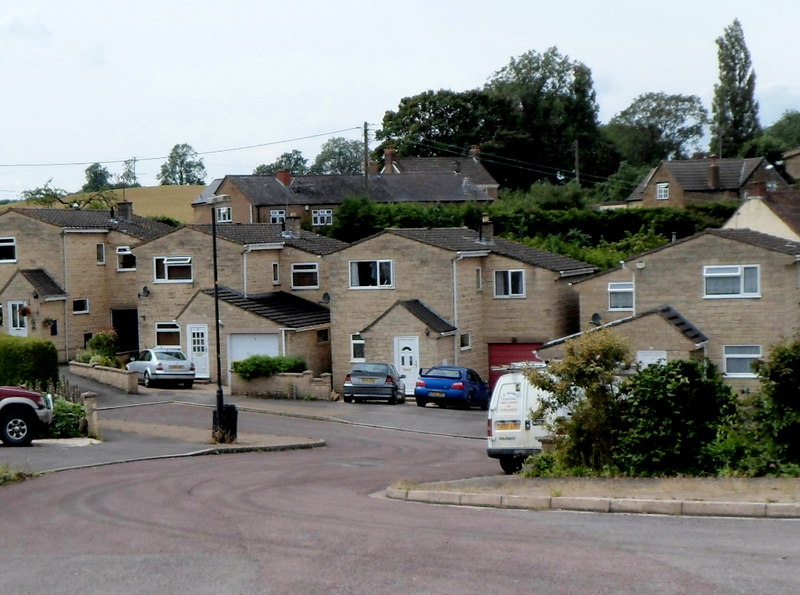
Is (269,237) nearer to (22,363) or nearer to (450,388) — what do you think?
(450,388)

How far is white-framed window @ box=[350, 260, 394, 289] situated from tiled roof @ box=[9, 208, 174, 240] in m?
10.6

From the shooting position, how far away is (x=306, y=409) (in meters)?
39.1

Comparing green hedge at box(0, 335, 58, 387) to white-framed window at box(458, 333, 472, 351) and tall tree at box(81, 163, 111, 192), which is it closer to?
white-framed window at box(458, 333, 472, 351)

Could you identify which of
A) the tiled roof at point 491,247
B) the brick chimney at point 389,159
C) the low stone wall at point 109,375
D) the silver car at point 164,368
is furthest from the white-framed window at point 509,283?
the brick chimney at point 389,159

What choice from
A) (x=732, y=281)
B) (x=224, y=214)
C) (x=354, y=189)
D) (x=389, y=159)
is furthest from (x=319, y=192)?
(x=732, y=281)

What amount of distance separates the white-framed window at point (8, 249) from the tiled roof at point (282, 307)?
11.3 metres

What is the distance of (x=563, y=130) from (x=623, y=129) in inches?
676

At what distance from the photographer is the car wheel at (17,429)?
26750 millimetres

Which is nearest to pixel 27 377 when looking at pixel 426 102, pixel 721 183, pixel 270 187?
pixel 270 187

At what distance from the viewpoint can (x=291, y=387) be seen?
42188 millimetres

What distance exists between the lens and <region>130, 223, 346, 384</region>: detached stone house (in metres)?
45.3

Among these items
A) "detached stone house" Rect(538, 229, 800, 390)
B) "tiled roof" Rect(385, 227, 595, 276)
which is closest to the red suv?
"detached stone house" Rect(538, 229, 800, 390)

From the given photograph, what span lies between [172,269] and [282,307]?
18.1 ft

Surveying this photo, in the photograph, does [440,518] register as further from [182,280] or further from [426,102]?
[426,102]
